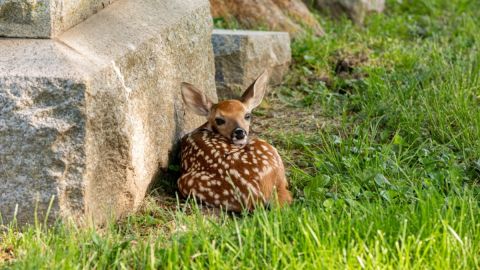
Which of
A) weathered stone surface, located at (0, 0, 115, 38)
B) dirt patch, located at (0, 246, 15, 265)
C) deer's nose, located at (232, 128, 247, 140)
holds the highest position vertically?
weathered stone surface, located at (0, 0, 115, 38)

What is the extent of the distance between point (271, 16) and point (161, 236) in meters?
5.00

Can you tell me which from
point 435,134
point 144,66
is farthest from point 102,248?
point 435,134

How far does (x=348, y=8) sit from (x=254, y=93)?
14.2ft

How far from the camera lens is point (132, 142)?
480 centimetres

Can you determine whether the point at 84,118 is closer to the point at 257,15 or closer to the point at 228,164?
→ the point at 228,164

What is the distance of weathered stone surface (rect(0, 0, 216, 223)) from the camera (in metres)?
4.26

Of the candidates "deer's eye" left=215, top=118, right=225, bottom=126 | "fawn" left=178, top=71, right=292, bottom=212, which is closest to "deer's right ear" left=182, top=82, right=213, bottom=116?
"fawn" left=178, top=71, right=292, bottom=212

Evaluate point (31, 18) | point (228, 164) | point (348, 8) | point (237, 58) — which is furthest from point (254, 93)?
point (348, 8)

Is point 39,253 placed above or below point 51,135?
below

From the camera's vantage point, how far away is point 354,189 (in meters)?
4.93

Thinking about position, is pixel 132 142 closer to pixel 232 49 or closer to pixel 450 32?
pixel 232 49

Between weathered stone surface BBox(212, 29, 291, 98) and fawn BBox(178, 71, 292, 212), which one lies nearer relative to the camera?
fawn BBox(178, 71, 292, 212)

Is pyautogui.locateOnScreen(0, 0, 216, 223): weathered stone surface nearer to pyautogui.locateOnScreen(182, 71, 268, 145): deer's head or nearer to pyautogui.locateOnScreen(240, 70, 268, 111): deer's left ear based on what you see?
pyautogui.locateOnScreen(182, 71, 268, 145): deer's head

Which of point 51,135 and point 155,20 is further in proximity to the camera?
point 155,20
